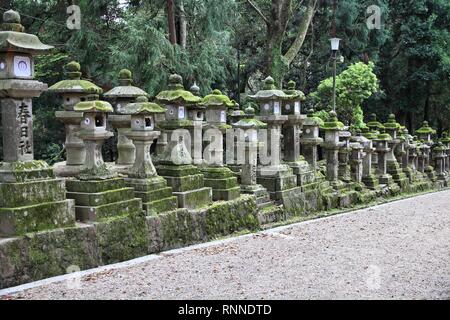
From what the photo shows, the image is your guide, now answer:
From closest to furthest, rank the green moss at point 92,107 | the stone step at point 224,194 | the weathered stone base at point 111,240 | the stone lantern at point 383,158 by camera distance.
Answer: the weathered stone base at point 111,240 → the green moss at point 92,107 → the stone step at point 224,194 → the stone lantern at point 383,158

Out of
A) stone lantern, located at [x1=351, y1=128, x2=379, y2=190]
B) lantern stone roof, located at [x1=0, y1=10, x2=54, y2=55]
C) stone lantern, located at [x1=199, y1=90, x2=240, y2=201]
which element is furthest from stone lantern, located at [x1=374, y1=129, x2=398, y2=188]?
lantern stone roof, located at [x1=0, y1=10, x2=54, y2=55]

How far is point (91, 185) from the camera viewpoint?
7.62 metres

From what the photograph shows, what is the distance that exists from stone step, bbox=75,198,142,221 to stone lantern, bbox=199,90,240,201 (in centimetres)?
235

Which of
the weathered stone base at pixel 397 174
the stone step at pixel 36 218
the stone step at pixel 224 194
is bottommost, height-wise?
the weathered stone base at pixel 397 174

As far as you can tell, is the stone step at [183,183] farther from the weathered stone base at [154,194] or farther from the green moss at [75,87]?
the green moss at [75,87]

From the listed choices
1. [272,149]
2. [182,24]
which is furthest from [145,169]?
[182,24]

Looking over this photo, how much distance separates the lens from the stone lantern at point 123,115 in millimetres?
9438

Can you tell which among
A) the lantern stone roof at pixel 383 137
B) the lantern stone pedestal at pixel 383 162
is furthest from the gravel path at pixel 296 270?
the lantern stone roof at pixel 383 137

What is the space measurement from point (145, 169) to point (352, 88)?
43.4ft

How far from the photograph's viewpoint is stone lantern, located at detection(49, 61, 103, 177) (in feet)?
28.1

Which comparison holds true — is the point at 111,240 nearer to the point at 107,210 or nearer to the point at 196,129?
the point at 107,210

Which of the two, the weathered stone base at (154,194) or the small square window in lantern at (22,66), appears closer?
the small square window in lantern at (22,66)

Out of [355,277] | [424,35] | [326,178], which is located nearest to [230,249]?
[355,277]

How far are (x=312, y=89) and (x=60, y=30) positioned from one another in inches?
458
